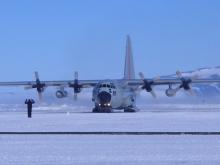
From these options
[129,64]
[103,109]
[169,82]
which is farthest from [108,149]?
[129,64]

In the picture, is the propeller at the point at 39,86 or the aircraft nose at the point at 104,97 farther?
the propeller at the point at 39,86

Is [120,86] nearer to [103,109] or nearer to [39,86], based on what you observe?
[103,109]

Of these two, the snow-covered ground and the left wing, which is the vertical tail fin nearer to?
the left wing

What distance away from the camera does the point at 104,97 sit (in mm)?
48906

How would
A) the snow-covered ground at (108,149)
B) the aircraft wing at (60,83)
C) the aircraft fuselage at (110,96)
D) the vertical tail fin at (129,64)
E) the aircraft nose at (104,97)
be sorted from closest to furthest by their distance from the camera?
the snow-covered ground at (108,149), the aircraft nose at (104,97), the aircraft fuselage at (110,96), the aircraft wing at (60,83), the vertical tail fin at (129,64)

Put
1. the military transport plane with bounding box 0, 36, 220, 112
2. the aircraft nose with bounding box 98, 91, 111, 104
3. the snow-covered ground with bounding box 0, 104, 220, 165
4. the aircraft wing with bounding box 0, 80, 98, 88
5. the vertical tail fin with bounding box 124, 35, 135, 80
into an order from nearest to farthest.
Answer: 1. the snow-covered ground with bounding box 0, 104, 220, 165
2. the aircraft nose with bounding box 98, 91, 111, 104
3. the military transport plane with bounding box 0, 36, 220, 112
4. the aircraft wing with bounding box 0, 80, 98, 88
5. the vertical tail fin with bounding box 124, 35, 135, 80

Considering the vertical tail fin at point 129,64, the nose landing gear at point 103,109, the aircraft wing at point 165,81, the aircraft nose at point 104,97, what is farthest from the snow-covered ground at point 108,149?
the vertical tail fin at point 129,64

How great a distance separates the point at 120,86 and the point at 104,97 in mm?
2983

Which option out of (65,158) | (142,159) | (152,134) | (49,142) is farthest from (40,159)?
(152,134)

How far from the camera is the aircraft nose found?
160 feet

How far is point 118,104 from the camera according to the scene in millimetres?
51500

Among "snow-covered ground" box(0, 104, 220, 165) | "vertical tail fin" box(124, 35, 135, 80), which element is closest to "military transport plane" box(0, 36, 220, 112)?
"vertical tail fin" box(124, 35, 135, 80)

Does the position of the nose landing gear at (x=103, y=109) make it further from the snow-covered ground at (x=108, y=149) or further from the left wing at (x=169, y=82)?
the snow-covered ground at (x=108, y=149)

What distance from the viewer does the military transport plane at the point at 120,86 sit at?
49656mm
